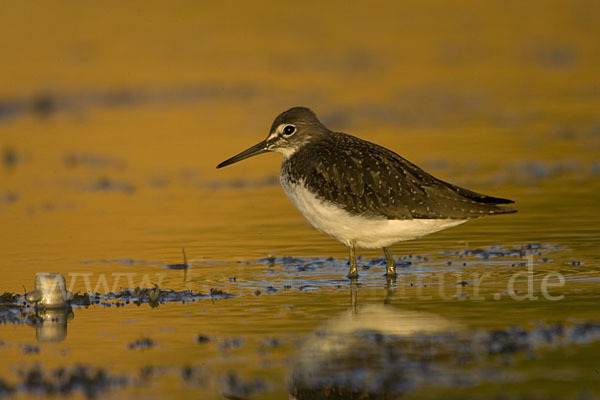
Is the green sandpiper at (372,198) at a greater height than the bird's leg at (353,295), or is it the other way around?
the green sandpiper at (372,198)

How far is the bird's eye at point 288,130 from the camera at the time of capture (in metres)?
12.7

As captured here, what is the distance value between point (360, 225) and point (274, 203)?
4551 millimetres

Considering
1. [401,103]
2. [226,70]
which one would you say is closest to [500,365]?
[401,103]

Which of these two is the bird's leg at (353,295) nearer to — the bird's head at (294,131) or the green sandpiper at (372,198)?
the green sandpiper at (372,198)

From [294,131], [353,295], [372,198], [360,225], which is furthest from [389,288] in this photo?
[294,131]

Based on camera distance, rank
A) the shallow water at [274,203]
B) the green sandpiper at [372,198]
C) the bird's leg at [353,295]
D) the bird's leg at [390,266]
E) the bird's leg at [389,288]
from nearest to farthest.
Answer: the shallow water at [274,203] → the bird's leg at [353,295] → the bird's leg at [389,288] → the green sandpiper at [372,198] → the bird's leg at [390,266]

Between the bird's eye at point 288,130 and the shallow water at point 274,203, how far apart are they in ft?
4.47

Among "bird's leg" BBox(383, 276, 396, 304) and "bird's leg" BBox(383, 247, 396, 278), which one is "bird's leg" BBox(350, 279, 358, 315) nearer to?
"bird's leg" BBox(383, 276, 396, 304)

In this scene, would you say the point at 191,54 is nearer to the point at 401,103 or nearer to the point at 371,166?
the point at 401,103

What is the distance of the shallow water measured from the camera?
27.5 ft

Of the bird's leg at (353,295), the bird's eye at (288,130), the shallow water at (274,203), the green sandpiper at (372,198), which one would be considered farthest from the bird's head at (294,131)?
the bird's leg at (353,295)

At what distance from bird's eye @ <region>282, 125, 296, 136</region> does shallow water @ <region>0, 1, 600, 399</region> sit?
1363 millimetres

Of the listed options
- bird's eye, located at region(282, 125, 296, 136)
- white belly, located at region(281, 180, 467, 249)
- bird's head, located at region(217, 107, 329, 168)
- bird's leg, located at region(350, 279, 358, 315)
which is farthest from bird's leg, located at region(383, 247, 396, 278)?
bird's eye, located at region(282, 125, 296, 136)

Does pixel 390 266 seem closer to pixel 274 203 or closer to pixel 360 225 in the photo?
pixel 360 225
